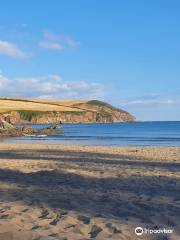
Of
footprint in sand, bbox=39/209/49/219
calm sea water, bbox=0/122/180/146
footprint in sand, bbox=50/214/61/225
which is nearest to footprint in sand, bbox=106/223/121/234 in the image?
footprint in sand, bbox=50/214/61/225

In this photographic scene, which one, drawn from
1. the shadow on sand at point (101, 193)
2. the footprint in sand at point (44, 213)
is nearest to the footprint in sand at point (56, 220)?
the footprint in sand at point (44, 213)

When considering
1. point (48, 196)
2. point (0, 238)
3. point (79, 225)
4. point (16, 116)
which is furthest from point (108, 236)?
point (16, 116)

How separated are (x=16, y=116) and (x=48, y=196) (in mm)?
183393

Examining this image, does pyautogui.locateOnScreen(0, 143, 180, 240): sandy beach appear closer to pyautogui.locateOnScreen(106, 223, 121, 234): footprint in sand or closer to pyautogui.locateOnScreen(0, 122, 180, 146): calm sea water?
pyautogui.locateOnScreen(106, 223, 121, 234): footprint in sand

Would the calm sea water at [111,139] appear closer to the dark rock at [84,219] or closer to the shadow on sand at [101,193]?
the shadow on sand at [101,193]

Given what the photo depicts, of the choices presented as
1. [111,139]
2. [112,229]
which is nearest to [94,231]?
[112,229]

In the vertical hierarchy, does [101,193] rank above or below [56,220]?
above

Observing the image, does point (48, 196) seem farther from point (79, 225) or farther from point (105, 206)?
point (79, 225)

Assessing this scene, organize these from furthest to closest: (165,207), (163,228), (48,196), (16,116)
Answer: (16,116), (48,196), (165,207), (163,228)

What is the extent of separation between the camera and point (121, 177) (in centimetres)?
1587

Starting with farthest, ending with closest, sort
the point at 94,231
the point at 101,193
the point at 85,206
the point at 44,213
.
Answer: the point at 101,193 → the point at 85,206 → the point at 44,213 → the point at 94,231

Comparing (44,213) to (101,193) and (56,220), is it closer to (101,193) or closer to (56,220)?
(56,220)

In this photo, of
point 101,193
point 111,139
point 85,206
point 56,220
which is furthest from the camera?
point 111,139

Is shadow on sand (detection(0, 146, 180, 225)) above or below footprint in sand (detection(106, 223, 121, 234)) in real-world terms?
above
